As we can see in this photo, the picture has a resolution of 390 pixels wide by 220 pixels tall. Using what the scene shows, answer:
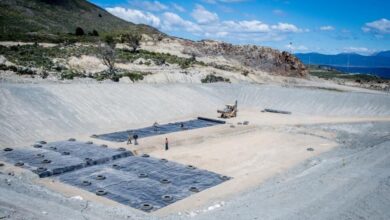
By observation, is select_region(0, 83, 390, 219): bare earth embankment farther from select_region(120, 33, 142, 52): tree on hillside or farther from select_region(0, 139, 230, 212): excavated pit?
select_region(120, 33, 142, 52): tree on hillside

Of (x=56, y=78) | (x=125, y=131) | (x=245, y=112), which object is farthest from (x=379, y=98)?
(x=56, y=78)

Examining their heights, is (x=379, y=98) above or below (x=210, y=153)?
above

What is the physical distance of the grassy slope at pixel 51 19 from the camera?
256 ft

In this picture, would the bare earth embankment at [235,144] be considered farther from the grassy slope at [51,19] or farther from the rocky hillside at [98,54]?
the grassy slope at [51,19]

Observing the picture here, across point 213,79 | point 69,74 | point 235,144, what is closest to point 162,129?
point 235,144

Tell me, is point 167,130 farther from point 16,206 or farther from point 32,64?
point 32,64

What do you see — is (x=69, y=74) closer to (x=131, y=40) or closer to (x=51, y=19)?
(x=131, y=40)

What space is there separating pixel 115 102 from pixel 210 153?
47.3 feet

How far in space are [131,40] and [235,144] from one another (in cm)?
4902

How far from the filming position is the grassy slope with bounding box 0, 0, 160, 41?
7800 cm

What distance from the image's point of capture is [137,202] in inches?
723

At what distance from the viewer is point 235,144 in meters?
31.0

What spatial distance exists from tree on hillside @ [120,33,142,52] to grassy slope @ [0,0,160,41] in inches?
440

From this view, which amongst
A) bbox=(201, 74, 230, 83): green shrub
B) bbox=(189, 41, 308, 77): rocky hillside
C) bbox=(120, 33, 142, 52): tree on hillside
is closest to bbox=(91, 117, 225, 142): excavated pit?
bbox=(201, 74, 230, 83): green shrub
